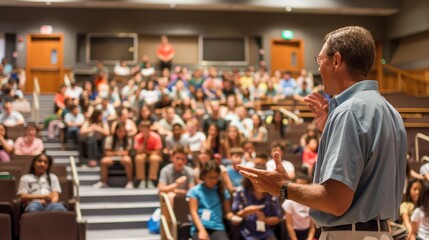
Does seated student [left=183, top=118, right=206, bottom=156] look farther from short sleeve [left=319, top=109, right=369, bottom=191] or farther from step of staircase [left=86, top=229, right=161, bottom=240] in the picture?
short sleeve [left=319, top=109, right=369, bottom=191]

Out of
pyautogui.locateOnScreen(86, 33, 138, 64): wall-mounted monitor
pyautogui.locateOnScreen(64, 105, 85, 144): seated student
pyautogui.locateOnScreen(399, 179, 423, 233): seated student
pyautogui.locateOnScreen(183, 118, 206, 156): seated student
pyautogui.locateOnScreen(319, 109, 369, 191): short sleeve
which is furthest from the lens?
pyautogui.locateOnScreen(86, 33, 138, 64): wall-mounted monitor

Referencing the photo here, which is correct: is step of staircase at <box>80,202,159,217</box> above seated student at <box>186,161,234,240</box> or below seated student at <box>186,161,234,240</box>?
below

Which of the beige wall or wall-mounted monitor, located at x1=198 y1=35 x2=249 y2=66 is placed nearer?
the beige wall

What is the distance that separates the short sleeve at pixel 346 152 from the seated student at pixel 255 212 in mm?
3494

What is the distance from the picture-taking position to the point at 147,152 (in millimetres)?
7879

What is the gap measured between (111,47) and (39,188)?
10.0 metres

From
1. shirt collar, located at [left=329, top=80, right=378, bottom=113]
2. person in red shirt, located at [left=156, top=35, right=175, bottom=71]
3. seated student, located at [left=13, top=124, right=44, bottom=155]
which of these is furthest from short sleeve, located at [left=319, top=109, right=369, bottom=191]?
person in red shirt, located at [left=156, top=35, right=175, bottom=71]

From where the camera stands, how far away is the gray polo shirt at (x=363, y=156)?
5.22 ft

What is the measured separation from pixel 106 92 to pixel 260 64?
215 inches

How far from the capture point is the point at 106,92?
11797mm

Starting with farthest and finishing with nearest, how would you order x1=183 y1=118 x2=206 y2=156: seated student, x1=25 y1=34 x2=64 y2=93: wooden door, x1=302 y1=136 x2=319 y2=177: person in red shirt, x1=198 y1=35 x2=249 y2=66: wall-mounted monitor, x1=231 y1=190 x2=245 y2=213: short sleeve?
x1=198 y1=35 x2=249 y2=66: wall-mounted monitor < x1=25 y1=34 x2=64 y2=93: wooden door < x1=183 y1=118 x2=206 y2=156: seated student < x1=302 y1=136 x2=319 y2=177: person in red shirt < x1=231 y1=190 x2=245 y2=213: short sleeve

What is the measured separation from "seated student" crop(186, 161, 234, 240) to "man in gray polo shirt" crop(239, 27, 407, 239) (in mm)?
3373

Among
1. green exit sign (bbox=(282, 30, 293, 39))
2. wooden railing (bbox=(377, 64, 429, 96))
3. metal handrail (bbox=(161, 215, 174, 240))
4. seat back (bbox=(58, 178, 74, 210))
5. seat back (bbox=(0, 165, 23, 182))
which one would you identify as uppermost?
green exit sign (bbox=(282, 30, 293, 39))

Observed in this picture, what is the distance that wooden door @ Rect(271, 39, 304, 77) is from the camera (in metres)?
15.9
